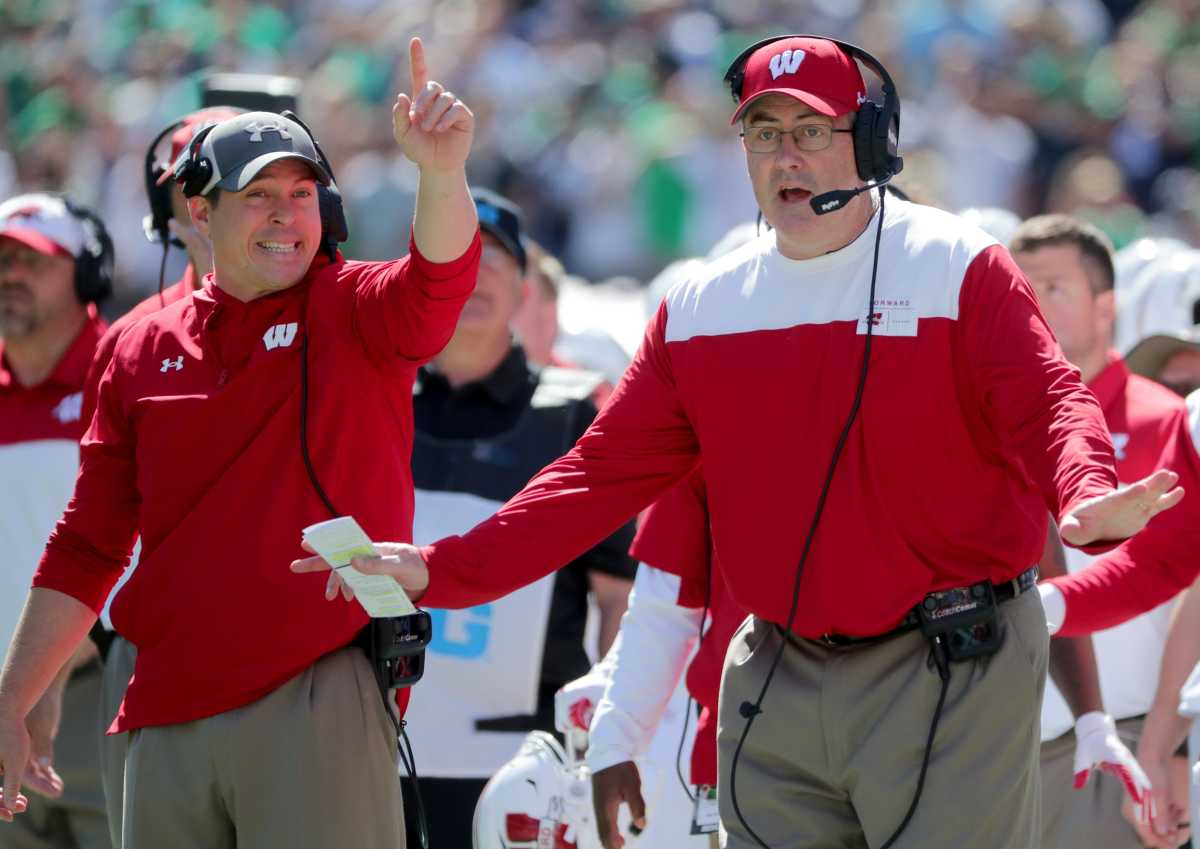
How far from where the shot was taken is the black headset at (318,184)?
4.37 meters

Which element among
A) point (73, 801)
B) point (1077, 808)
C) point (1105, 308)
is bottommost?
point (1077, 808)

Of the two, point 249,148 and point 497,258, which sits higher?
point 249,148

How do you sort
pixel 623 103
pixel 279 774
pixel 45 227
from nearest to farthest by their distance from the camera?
pixel 279 774, pixel 45 227, pixel 623 103

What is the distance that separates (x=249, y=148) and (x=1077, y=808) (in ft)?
9.73

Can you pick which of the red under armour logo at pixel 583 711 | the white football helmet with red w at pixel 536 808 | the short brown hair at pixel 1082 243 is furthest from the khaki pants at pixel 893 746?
the short brown hair at pixel 1082 243

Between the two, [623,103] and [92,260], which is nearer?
[92,260]

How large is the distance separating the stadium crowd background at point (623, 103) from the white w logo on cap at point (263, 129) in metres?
8.13

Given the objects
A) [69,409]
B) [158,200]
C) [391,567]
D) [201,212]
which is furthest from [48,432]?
[391,567]

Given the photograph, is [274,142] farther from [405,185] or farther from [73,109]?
[73,109]

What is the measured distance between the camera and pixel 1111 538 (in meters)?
3.27

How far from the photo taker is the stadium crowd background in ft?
45.0

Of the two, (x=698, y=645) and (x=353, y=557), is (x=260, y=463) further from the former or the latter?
(x=698, y=645)

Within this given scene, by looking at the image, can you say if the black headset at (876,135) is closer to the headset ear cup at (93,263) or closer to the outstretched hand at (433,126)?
the outstretched hand at (433,126)

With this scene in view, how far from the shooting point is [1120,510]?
10.5 feet
